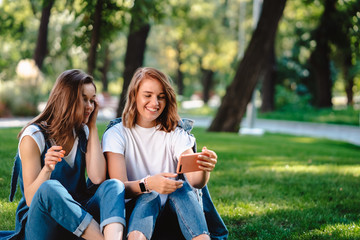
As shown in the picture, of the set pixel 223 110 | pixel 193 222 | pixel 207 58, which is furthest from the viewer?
pixel 207 58

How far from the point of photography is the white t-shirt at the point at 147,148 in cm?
343

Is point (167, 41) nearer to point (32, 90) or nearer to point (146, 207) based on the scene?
point (32, 90)

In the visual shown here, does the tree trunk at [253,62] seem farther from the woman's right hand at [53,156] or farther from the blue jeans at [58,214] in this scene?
the woman's right hand at [53,156]

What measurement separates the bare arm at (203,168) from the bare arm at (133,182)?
21cm

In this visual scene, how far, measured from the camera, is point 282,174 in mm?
6848

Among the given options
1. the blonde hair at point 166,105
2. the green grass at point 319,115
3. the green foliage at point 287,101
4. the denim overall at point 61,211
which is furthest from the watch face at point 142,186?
the green foliage at point 287,101

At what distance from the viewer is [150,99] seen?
11.2 feet

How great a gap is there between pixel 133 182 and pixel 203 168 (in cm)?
50

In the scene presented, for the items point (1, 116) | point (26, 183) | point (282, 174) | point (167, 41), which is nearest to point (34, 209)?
point (26, 183)

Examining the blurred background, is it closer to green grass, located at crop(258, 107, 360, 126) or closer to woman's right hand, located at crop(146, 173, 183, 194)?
green grass, located at crop(258, 107, 360, 126)

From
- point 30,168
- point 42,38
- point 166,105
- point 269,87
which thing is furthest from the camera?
point 269,87

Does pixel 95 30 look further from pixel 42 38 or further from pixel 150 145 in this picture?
pixel 42 38

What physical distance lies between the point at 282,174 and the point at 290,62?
974 inches

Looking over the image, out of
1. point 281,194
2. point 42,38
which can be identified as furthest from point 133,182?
point 42,38
